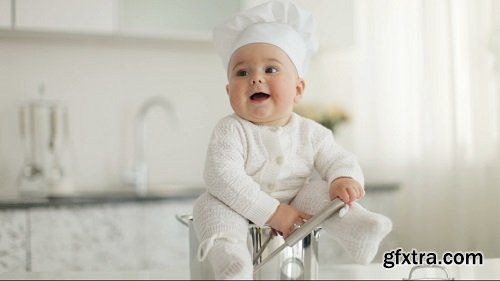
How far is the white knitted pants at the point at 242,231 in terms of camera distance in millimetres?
730

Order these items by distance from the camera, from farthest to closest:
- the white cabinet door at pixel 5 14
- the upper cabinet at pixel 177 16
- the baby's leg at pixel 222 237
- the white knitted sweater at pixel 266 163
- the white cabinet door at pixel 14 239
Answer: the upper cabinet at pixel 177 16
the white cabinet door at pixel 5 14
the white cabinet door at pixel 14 239
the white knitted sweater at pixel 266 163
the baby's leg at pixel 222 237

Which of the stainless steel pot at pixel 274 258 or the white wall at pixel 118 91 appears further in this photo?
the white wall at pixel 118 91

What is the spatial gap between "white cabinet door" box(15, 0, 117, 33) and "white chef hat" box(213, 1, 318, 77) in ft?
5.22

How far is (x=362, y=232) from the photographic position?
78 cm

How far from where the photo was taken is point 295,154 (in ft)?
2.98

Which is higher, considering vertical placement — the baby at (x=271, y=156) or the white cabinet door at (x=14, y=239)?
the baby at (x=271, y=156)

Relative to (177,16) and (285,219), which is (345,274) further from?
(177,16)

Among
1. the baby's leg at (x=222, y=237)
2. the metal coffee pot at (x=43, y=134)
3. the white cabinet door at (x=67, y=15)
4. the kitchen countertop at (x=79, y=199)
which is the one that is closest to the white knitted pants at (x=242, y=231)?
the baby's leg at (x=222, y=237)

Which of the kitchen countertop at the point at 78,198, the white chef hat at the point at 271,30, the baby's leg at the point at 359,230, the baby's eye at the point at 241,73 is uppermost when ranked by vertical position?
the white chef hat at the point at 271,30

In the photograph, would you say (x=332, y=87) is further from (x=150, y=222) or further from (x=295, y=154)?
(x=295, y=154)

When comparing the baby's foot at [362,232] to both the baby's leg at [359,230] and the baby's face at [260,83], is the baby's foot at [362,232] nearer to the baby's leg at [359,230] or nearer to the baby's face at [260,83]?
the baby's leg at [359,230]

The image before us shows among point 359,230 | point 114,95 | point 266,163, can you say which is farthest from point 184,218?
point 114,95

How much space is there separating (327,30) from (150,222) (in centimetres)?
101

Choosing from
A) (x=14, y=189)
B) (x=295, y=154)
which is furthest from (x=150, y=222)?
(x=295, y=154)
